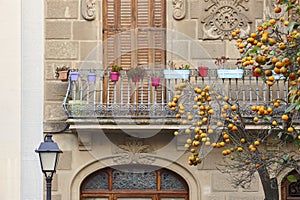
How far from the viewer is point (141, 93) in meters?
14.8

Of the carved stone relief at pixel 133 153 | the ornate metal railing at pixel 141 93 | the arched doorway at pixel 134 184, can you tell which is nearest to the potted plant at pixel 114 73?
the ornate metal railing at pixel 141 93

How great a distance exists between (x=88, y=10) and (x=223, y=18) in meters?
2.41

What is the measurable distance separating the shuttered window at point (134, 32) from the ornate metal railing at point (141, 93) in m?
0.52

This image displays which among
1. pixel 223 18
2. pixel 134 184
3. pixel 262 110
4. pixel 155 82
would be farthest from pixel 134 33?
pixel 262 110

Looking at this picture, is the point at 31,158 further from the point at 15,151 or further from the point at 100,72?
the point at 100,72

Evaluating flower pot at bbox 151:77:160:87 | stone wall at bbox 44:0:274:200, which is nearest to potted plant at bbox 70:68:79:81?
stone wall at bbox 44:0:274:200

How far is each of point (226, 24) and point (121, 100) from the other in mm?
2305

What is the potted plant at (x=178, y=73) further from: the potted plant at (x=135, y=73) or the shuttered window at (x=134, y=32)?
the shuttered window at (x=134, y=32)

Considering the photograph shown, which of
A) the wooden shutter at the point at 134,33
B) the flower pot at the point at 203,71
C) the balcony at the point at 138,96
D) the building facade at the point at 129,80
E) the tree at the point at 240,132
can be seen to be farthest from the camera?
the wooden shutter at the point at 134,33

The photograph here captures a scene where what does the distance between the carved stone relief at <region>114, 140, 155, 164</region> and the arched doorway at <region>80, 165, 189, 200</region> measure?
172mm

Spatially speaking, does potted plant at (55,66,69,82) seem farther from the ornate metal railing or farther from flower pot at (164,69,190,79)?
flower pot at (164,69,190,79)

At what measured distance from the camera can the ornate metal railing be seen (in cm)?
1428

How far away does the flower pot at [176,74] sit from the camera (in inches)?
567

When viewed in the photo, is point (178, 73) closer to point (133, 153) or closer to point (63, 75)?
point (133, 153)
